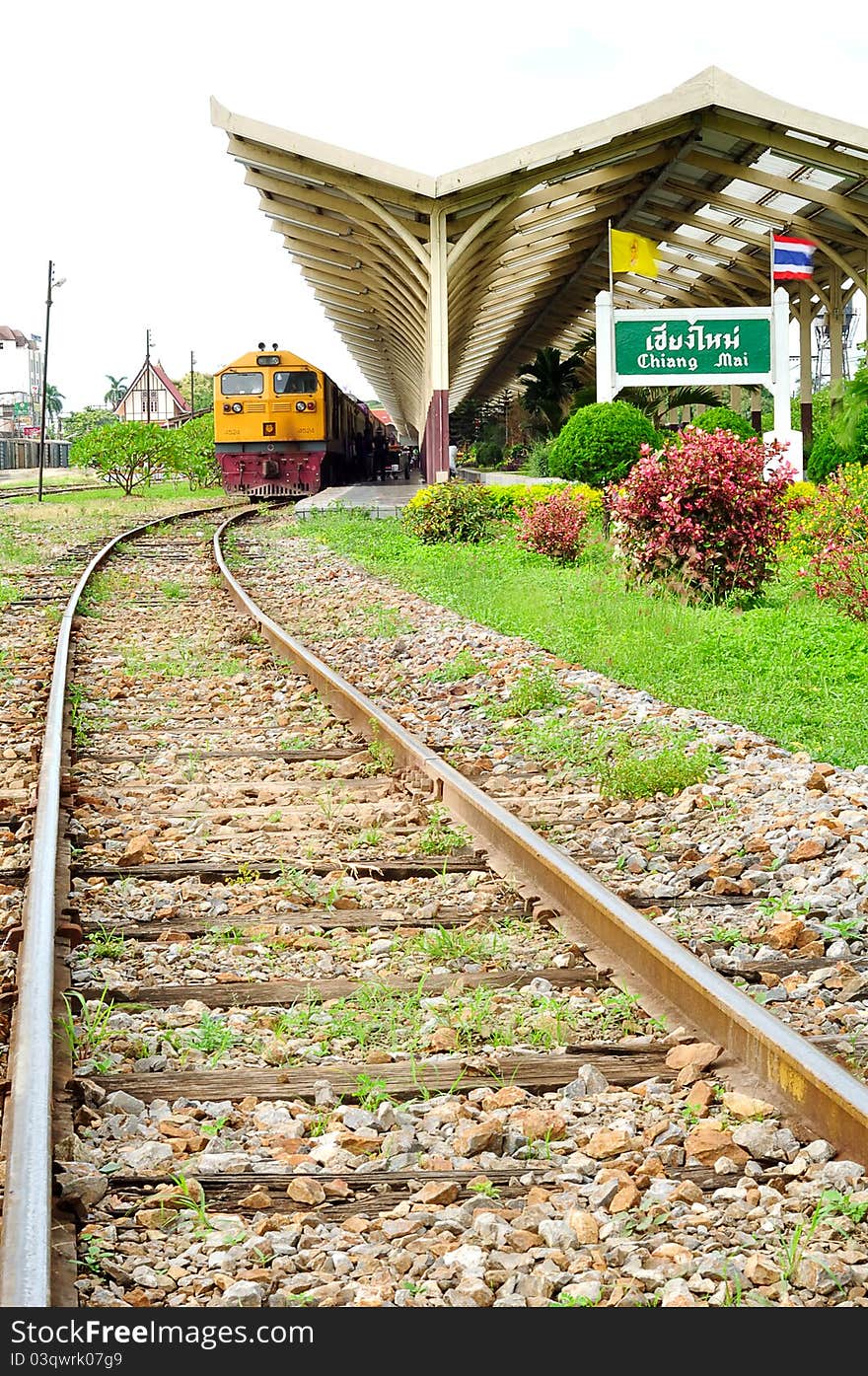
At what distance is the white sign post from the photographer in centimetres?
1888

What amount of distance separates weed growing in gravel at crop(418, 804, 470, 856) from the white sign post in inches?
547

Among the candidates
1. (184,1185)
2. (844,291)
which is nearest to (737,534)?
(184,1185)

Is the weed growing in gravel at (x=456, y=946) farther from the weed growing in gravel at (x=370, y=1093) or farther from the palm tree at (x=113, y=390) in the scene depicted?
the palm tree at (x=113, y=390)

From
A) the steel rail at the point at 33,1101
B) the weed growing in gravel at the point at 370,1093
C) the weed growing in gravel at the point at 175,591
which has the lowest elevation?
the weed growing in gravel at the point at 370,1093

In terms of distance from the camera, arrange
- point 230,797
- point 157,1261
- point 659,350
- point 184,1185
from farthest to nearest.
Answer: point 659,350 < point 230,797 < point 184,1185 < point 157,1261

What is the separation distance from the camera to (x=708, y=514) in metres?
11.9

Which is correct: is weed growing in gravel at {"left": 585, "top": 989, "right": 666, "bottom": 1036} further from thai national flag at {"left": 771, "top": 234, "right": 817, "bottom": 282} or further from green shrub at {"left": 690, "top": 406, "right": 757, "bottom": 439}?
thai national flag at {"left": 771, "top": 234, "right": 817, "bottom": 282}

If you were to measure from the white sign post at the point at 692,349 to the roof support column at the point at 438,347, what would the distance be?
5.96 meters

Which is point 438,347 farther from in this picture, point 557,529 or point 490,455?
point 490,455

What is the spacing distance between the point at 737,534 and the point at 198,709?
5.16 metres

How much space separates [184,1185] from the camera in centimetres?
292

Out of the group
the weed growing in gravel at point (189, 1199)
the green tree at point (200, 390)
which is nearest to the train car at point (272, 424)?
the weed growing in gravel at point (189, 1199)

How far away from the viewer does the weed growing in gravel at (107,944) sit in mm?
4398

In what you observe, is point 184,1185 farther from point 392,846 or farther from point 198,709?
point 198,709
